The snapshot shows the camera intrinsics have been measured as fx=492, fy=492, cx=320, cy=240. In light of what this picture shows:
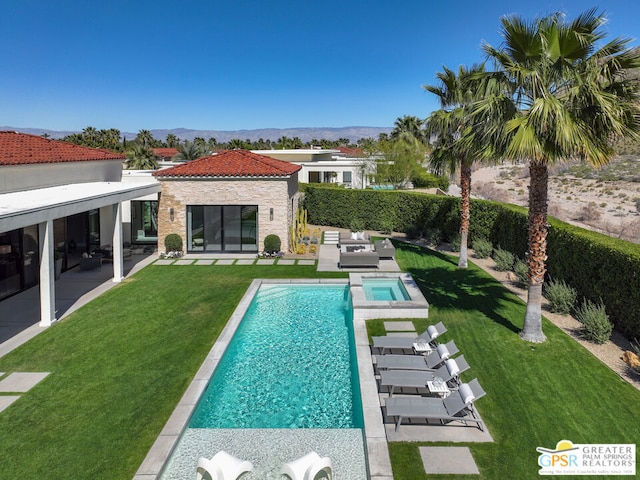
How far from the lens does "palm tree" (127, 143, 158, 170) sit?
51916mm

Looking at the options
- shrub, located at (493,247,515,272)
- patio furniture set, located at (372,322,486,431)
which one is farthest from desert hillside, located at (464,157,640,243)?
patio furniture set, located at (372,322,486,431)

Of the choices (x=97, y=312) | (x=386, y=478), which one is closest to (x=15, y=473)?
(x=386, y=478)

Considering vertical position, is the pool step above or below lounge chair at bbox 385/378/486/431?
above

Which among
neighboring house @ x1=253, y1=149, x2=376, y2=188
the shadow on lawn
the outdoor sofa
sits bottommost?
the shadow on lawn

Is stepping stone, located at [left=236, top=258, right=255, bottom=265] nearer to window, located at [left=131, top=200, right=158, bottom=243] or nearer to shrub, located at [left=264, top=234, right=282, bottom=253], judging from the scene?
shrub, located at [left=264, top=234, right=282, bottom=253]

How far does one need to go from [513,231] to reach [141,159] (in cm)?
4195

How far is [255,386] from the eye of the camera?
1134cm

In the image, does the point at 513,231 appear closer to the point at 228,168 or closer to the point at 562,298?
the point at 562,298

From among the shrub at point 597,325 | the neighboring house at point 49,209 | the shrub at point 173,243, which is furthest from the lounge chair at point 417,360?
the shrub at point 173,243

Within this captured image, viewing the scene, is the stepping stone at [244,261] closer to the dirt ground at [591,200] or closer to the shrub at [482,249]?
the shrub at [482,249]

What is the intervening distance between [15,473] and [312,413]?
522 cm

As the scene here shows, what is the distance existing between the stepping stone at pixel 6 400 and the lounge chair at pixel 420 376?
7.70 metres

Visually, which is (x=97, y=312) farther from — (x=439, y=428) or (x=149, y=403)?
(x=439, y=428)

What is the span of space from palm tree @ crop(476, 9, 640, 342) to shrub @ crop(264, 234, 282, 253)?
14496mm
